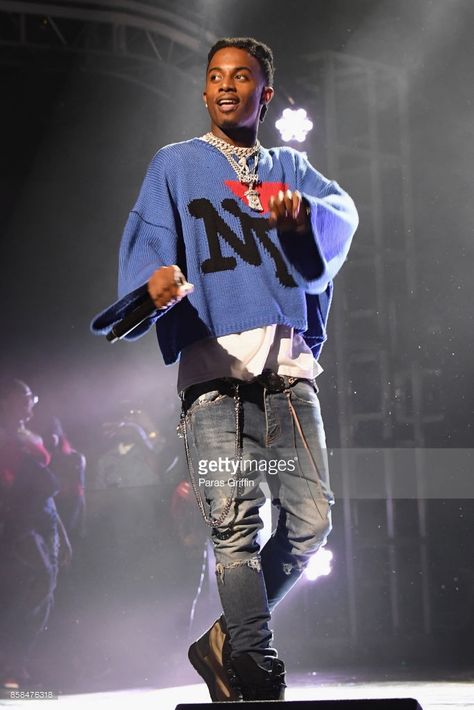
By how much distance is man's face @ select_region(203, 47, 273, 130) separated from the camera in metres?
2.25

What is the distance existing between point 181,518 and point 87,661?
0.87 metres

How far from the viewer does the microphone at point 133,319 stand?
6.45 feet

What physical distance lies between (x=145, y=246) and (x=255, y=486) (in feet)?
2.05

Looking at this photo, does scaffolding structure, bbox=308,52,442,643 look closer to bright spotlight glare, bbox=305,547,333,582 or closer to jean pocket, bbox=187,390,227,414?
bright spotlight glare, bbox=305,547,333,582

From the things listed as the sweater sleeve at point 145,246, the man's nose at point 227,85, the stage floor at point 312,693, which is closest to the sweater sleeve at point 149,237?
the sweater sleeve at point 145,246

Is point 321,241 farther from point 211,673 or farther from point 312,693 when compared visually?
point 312,693

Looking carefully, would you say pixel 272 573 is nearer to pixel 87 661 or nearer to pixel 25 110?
pixel 87 661

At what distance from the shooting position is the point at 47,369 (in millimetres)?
4645

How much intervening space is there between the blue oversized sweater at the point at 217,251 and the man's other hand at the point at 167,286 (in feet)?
0.36

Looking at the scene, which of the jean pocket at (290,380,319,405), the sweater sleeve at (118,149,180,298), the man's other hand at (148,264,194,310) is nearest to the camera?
the man's other hand at (148,264,194,310)

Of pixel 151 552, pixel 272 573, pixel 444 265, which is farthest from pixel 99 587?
pixel 444 265

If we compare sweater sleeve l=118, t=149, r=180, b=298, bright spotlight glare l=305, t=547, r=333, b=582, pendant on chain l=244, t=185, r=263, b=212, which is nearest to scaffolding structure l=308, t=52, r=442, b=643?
bright spotlight glare l=305, t=547, r=333, b=582

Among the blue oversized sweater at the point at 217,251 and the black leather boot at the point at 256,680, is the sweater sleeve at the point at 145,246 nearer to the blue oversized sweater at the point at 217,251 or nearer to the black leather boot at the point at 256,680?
the blue oversized sweater at the point at 217,251

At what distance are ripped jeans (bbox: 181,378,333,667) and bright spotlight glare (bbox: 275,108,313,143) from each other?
2.30 metres
